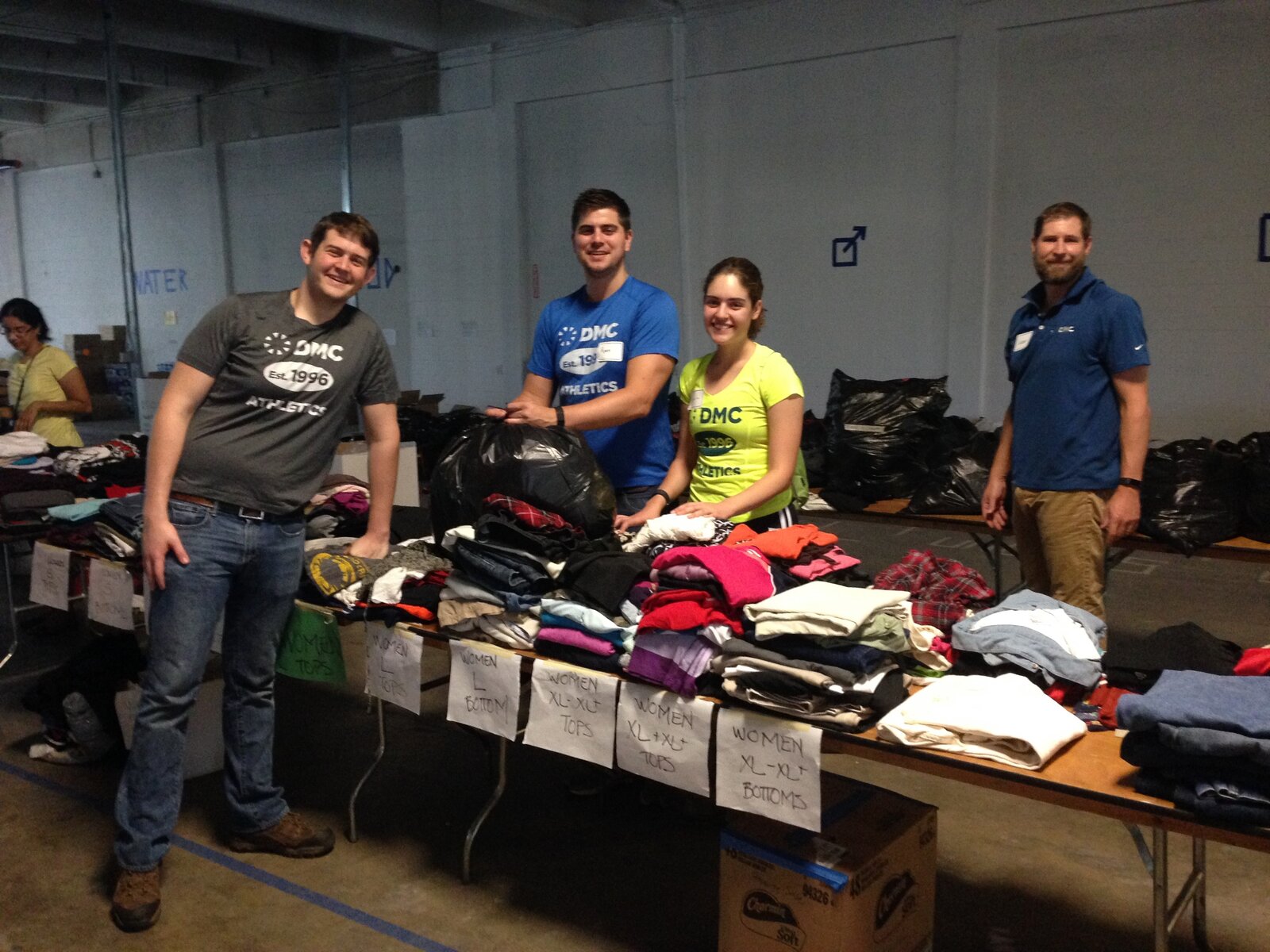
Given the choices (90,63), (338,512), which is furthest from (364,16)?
(338,512)

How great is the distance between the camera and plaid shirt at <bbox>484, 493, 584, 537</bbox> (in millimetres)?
2276

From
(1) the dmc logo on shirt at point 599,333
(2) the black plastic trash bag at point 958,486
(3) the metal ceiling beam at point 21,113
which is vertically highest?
(3) the metal ceiling beam at point 21,113

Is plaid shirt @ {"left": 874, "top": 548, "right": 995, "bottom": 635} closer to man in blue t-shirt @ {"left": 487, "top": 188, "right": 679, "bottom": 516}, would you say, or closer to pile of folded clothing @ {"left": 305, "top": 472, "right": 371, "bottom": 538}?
man in blue t-shirt @ {"left": 487, "top": 188, "right": 679, "bottom": 516}

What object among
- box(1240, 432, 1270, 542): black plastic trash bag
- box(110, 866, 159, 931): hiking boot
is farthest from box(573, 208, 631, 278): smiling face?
box(1240, 432, 1270, 542): black plastic trash bag

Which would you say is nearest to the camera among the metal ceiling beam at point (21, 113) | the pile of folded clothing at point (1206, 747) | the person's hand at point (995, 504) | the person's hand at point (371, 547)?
the pile of folded clothing at point (1206, 747)

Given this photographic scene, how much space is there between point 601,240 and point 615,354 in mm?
282

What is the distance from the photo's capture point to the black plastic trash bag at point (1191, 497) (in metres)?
3.52

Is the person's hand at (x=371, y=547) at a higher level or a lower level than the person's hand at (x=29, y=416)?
lower

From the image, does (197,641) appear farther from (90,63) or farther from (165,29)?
(90,63)

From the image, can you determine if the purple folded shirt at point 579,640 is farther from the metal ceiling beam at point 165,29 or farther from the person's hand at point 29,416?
the metal ceiling beam at point 165,29

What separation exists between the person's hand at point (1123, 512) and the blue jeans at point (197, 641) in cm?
211

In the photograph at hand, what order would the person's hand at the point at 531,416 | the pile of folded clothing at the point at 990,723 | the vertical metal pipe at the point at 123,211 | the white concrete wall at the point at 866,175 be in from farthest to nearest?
the vertical metal pipe at the point at 123,211 < the white concrete wall at the point at 866,175 < the person's hand at the point at 531,416 < the pile of folded clothing at the point at 990,723

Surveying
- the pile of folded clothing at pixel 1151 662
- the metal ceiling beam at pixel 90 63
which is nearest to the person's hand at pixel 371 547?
the pile of folded clothing at pixel 1151 662

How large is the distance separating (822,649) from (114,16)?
8915mm
